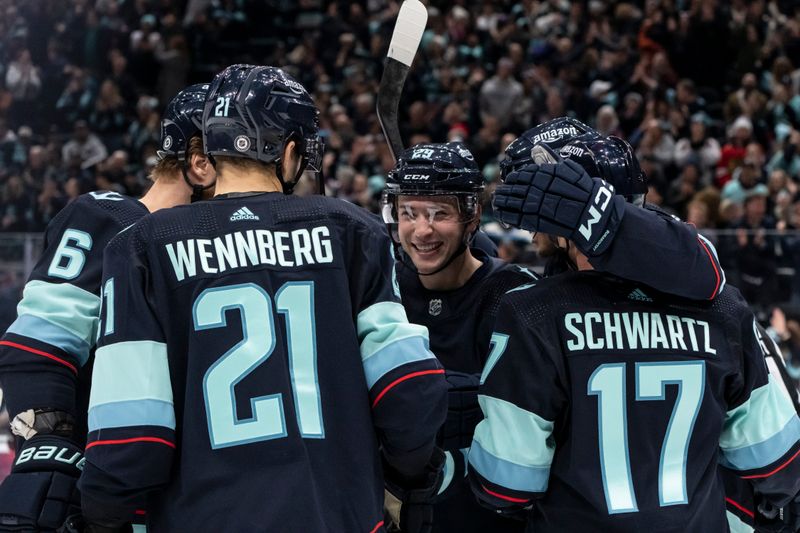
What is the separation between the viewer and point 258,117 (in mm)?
2197

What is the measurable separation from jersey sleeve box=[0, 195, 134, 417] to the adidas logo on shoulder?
573 millimetres

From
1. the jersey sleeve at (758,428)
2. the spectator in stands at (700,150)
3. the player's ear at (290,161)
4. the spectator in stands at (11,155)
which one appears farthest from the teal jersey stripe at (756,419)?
the spectator in stands at (11,155)

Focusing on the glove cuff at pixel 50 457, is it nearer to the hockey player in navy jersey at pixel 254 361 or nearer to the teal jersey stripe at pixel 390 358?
the hockey player in navy jersey at pixel 254 361

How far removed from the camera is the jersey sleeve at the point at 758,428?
2.35m

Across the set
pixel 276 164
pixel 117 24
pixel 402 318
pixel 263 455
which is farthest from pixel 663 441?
pixel 117 24

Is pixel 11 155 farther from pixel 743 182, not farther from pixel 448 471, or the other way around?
pixel 448 471

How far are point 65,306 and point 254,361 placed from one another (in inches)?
26.6

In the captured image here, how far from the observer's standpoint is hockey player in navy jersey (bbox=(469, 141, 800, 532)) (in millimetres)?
2219

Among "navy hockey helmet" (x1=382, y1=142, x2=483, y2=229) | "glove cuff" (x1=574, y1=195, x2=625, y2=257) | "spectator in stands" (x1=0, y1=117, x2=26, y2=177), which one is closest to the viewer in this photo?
"glove cuff" (x1=574, y1=195, x2=625, y2=257)

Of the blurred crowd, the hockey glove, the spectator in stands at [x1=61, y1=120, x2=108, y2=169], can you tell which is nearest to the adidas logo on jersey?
the hockey glove

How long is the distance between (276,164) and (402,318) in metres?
0.42

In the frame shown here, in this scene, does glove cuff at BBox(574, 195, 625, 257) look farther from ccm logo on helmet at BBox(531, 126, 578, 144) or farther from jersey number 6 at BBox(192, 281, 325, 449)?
jersey number 6 at BBox(192, 281, 325, 449)

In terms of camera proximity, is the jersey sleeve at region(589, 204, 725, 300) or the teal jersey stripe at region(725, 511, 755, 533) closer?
the jersey sleeve at region(589, 204, 725, 300)

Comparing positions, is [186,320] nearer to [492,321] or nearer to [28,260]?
[492,321]
